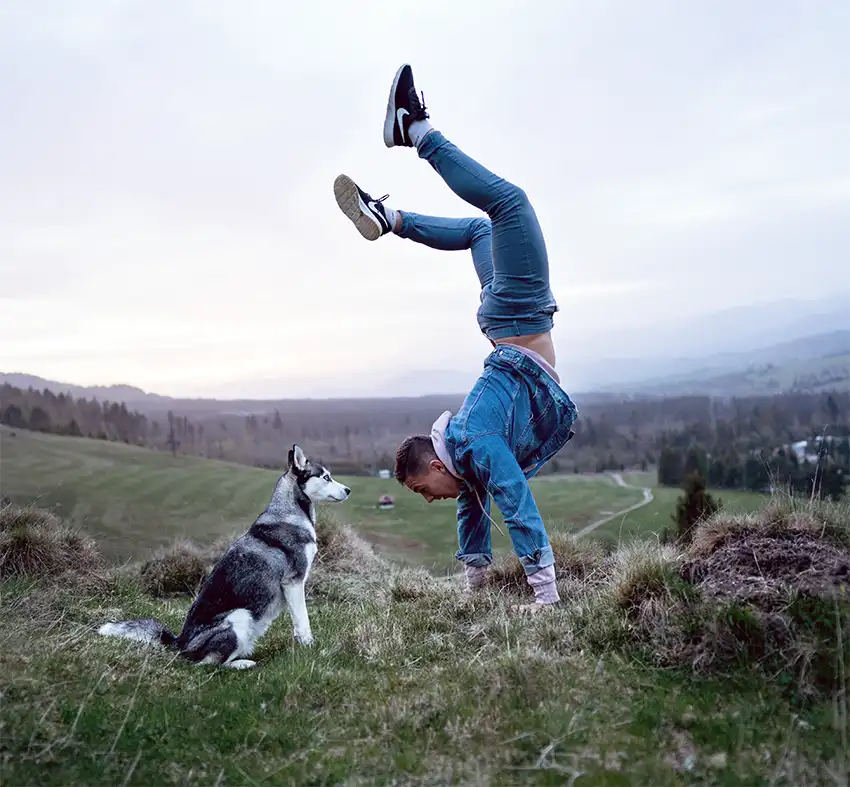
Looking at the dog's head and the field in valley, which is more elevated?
the dog's head

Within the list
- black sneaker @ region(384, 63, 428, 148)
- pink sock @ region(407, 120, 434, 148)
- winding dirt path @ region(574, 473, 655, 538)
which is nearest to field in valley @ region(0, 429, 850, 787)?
winding dirt path @ region(574, 473, 655, 538)

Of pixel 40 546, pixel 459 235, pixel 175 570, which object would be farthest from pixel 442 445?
pixel 40 546

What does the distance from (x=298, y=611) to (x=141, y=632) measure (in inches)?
39.8

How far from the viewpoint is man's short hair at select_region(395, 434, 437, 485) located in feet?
15.9

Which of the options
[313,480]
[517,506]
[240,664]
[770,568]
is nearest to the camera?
[770,568]

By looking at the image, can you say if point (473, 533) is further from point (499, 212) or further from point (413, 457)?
point (499, 212)

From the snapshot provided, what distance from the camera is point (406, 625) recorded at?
447 centimetres

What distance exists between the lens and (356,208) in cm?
481

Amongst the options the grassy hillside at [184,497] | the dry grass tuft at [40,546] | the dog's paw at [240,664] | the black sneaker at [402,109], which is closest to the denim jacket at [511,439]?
the black sneaker at [402,109]

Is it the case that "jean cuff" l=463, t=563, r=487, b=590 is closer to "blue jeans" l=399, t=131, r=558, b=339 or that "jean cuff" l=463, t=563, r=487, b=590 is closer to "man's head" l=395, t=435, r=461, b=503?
"man's head" l=395, t=435, r=461, b=503

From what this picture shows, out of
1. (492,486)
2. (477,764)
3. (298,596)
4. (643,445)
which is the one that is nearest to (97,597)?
(298,596)

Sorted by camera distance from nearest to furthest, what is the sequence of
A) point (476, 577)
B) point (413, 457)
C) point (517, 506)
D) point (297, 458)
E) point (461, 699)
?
point (461, 699) < point (517, 506) < point (413, 457) < point (476, 577) < point (297, 458)

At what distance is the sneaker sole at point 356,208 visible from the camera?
15.7ft

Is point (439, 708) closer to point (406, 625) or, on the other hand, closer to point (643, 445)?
point (406, 625)
